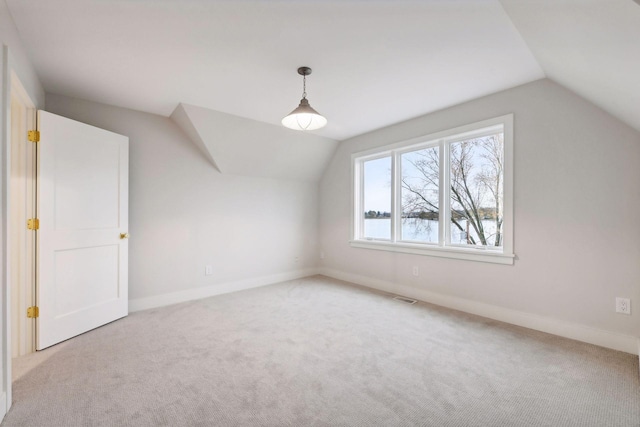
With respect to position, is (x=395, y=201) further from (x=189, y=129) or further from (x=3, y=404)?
(x=3, y=404)

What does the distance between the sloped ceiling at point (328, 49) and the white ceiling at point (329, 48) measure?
10 mm

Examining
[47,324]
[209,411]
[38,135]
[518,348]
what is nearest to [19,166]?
[38,135]

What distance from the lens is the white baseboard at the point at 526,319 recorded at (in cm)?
248

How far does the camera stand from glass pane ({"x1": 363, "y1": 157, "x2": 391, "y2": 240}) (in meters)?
4.53

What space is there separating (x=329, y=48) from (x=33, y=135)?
2.61 meters

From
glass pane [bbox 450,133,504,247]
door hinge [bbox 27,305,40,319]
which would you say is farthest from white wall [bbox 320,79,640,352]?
door hinge [bbox 27,305,40,319]

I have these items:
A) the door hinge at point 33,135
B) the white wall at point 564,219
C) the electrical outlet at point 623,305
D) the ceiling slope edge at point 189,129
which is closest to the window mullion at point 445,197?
the white wall at point 564,219

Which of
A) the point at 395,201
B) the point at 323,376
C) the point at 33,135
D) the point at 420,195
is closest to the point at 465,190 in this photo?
the point at 420,195

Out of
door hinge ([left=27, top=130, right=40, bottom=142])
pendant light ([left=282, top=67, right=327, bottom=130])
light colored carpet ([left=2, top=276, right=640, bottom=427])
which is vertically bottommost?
light colored carpet ([left=2, top=276, right=640, bottom=427])

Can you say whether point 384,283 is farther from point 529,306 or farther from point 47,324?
point 47,324

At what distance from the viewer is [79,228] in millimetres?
2830

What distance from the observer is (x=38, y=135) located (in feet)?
8.34

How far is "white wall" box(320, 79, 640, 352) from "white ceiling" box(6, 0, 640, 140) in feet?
0.72

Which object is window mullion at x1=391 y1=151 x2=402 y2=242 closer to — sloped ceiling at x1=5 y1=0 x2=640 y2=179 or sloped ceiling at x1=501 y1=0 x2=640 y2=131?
sloped ceiling at x1=5 y1=0 x2=640 y2=179
